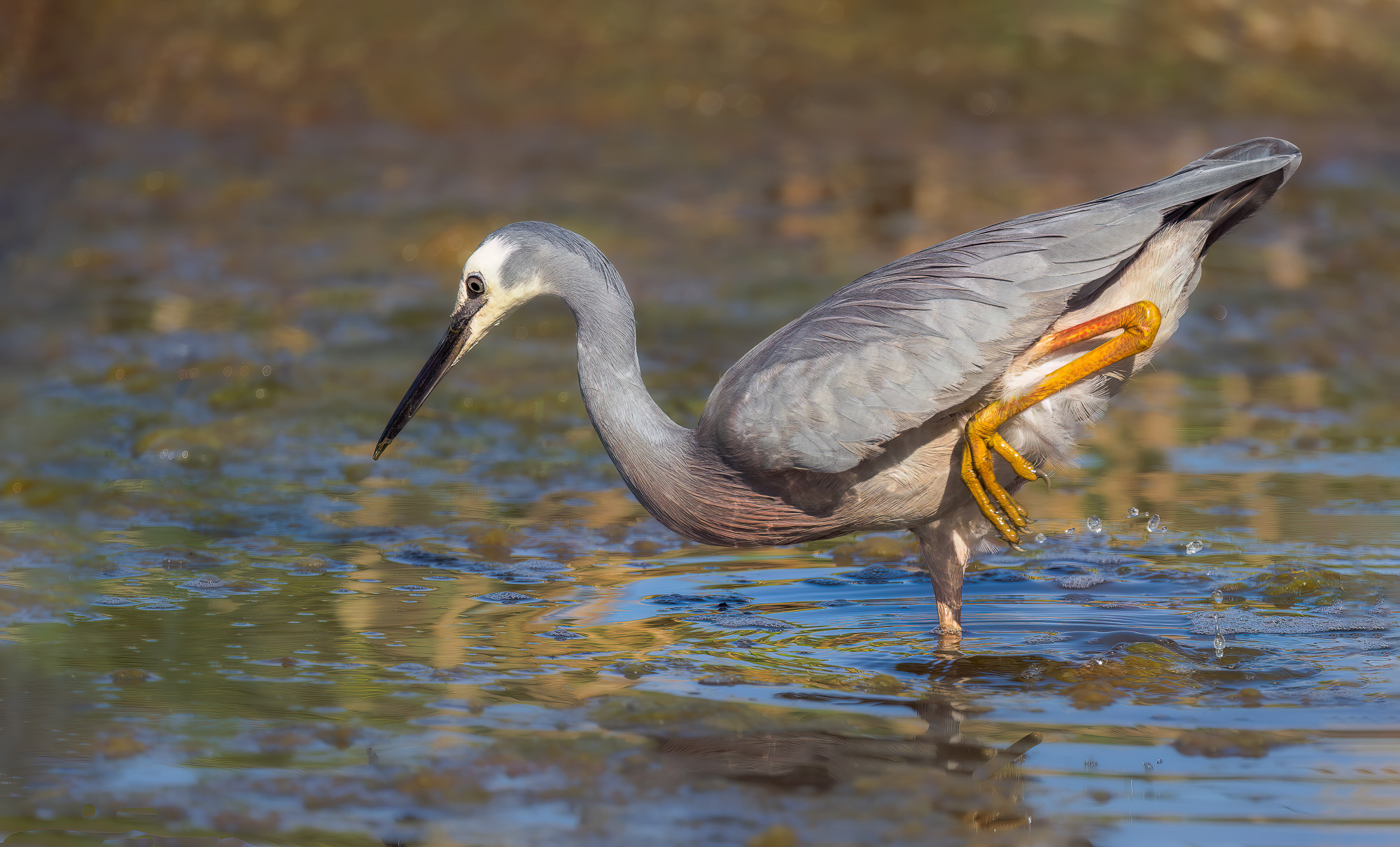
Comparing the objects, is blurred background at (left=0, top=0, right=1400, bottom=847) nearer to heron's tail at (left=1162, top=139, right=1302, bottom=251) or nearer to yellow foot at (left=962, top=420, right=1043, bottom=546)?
yellow foot at (left=962, top=420, right=1043, bottom=546)

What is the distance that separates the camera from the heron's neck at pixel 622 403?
507cm

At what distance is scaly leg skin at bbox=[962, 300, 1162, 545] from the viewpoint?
16.2ft

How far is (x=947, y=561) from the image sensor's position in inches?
211

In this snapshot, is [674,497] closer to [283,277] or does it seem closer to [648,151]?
[283,277]

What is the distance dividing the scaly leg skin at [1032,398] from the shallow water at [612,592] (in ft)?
1.54

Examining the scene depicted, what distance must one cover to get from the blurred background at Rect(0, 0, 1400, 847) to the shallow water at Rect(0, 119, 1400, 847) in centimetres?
2

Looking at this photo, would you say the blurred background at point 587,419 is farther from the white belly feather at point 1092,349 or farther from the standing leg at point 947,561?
the white belly feather at point 1092,349

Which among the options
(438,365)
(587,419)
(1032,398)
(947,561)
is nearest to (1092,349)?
(1032,398)

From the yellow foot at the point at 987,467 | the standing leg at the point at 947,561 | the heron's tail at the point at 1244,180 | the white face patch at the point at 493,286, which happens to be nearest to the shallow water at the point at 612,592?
the standing leg at the point at 947,561

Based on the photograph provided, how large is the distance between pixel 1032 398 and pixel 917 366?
0.36 metres

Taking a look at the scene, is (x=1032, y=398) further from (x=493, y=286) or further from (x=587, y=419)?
(x=587, y=419)

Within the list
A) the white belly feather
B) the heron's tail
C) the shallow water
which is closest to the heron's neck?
the shallow water

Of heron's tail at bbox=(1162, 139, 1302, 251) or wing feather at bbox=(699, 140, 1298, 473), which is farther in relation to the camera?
heron's tail at bbox=(1162, 139, 1302, 251)

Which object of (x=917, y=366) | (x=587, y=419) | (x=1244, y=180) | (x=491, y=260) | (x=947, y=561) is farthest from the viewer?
(x=587, y=419)
